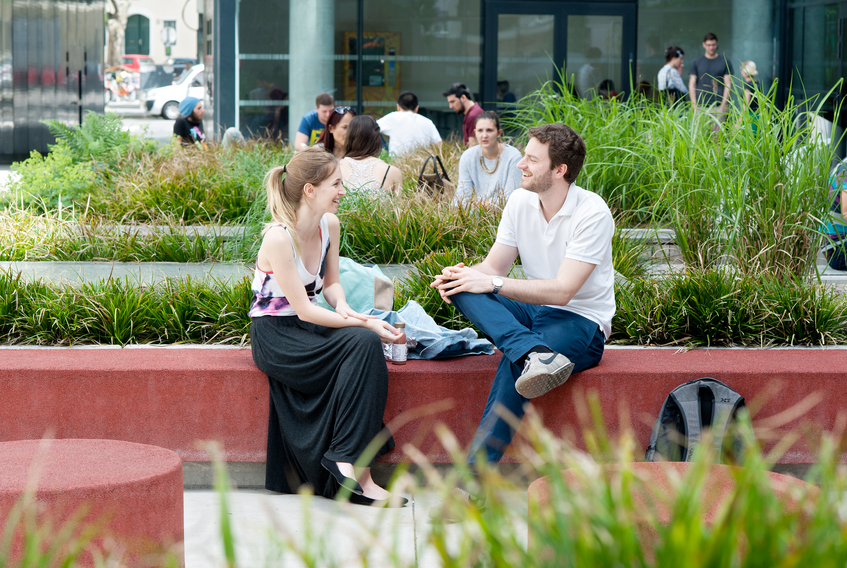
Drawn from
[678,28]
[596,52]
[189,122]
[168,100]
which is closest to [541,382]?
[189,122]

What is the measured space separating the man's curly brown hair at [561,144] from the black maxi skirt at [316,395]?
3.58 feet

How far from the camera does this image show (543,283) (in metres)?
3.78

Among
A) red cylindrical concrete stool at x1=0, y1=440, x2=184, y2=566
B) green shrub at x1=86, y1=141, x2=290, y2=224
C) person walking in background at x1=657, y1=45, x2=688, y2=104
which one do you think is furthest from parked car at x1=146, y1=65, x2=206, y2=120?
red cylindrical concrete stool at x1=0, y1=440, x2=184, y2=566

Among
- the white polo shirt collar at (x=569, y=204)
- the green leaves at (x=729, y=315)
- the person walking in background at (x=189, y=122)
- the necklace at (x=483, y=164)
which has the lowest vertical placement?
the green leaves at (x=729, y=315)

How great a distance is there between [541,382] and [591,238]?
673 millimetres

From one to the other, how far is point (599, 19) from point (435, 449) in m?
11.4

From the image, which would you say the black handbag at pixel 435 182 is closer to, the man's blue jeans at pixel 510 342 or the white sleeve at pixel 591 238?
the man's blue jeans at pixel 510 342

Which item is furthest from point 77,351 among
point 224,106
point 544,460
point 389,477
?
point 224,106

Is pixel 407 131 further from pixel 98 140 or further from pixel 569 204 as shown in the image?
pixel 569 204

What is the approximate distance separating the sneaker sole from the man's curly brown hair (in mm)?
896

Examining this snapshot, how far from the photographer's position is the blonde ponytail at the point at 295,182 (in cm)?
383

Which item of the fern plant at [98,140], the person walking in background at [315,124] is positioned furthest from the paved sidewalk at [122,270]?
the person walking in background at [315,124]

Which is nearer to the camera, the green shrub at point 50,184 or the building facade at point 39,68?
the green shrub at point 50,184

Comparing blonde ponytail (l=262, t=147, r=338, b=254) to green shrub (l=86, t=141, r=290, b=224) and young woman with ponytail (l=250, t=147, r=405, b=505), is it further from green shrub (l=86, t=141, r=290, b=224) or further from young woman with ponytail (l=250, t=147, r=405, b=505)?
green shrub (l=86, t=141, r=290, b=224)
